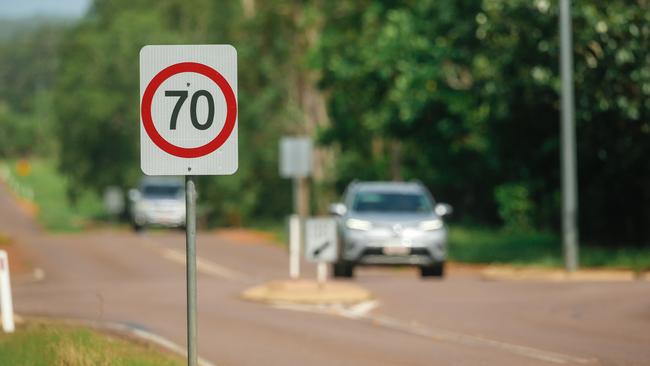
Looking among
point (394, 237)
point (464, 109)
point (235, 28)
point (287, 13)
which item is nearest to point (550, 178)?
point (464, 109)

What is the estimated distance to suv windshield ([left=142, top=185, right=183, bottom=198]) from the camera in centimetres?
5369

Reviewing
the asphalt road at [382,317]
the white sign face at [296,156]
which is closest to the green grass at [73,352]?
the asphalt road at [382,317]

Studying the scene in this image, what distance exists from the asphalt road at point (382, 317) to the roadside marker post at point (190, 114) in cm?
499

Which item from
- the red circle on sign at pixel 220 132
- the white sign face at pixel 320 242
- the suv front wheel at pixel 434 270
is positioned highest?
the red circle on sign at pixel 220 132

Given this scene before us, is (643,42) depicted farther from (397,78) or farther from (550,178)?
(397,78)

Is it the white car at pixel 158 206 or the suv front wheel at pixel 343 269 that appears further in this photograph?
the white car at pixel 158 206

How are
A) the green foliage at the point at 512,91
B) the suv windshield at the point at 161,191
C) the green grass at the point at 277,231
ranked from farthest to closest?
the suv windshield at the point at 161,191 < the green grass at the point at 277,231 < the green foliage at the point at 512,91

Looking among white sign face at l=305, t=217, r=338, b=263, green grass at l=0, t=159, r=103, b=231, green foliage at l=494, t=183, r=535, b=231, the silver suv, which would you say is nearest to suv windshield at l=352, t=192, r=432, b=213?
the silver suv

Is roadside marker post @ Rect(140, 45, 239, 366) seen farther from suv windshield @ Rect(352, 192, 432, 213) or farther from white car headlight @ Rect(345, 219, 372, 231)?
suv windshield @ Rect(352, 192, 432, 213)

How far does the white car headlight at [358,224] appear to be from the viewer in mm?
27094

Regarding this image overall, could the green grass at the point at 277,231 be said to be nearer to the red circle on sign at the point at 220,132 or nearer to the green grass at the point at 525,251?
the green grass at the point at 525,251

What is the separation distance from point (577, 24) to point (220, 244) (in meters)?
15.7

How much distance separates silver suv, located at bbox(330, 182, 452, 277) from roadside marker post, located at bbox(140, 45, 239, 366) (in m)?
17.6

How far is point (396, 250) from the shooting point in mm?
26969
